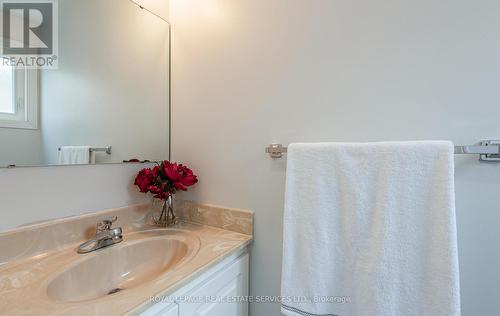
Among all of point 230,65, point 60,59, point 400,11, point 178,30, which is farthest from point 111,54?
point 400,11

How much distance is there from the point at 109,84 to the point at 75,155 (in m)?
0.34

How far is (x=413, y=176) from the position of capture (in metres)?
0.59

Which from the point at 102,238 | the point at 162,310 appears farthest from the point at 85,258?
the point at 162,310

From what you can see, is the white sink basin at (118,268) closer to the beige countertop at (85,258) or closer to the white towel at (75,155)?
the beige countertop at (85,258)

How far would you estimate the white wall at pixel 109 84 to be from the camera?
0.80 meters

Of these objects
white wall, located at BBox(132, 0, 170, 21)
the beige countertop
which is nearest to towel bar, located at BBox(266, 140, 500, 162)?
the beige countertop

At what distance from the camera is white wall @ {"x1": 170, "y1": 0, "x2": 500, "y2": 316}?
0.61 meters

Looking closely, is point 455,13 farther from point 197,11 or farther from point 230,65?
point 197,11

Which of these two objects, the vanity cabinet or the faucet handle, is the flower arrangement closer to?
the faucet handle

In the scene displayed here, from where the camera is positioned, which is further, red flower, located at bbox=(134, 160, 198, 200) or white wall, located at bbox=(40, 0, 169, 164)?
red flower, located at bbox=(134, 160, 198, 200)

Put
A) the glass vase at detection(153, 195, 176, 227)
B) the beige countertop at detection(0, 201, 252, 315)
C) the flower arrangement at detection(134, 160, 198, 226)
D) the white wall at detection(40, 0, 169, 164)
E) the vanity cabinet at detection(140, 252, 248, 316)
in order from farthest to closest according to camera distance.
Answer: the glass vase at detection(153, 195, 176, 227), the flower arrangement at detection(134, 160, 198, 226), the white wall at detection(40, 0, 169, 164), the vanity cabinet at detection(140, 252, 248, 316), the beige countertop at detection(0, 201, 252, 315)

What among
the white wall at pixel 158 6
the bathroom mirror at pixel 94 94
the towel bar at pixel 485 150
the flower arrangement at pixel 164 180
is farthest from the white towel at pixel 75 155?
the towel bar at pixel 485 150

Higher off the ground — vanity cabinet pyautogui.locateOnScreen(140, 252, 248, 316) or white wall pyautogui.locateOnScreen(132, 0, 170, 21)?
white wall pyautogui.locateOnScreen(132, 0, 170, 21)

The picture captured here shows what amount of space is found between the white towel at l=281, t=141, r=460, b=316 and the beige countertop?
0.29m
